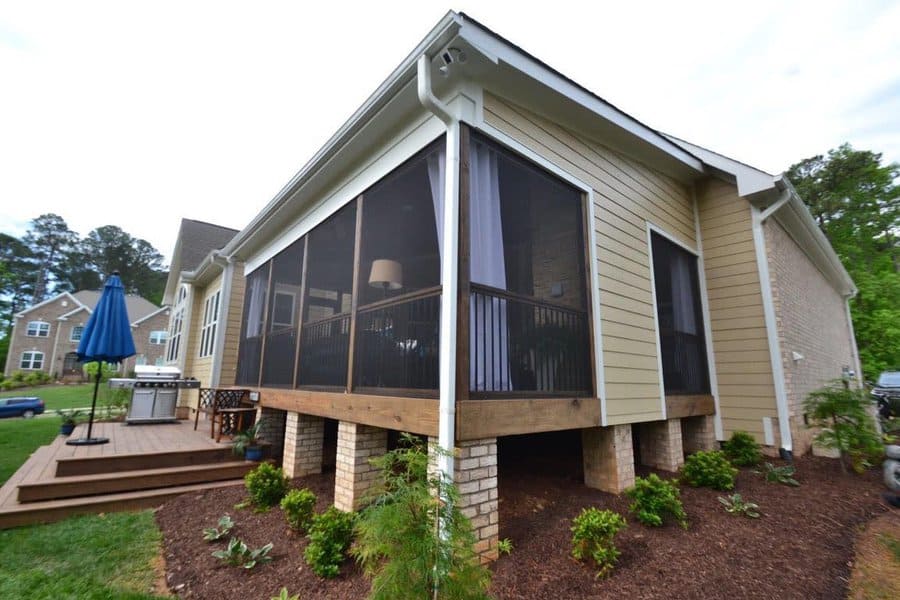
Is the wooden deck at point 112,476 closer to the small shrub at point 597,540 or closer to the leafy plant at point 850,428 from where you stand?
the small shrub at point 597,540

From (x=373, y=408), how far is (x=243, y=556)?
1534 mm

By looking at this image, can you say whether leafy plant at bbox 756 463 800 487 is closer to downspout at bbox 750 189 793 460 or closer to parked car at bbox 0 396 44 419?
downspout at bbox 750 189 793 460

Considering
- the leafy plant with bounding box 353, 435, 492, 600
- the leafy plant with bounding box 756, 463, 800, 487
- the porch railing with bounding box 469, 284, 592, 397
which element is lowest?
the leafy plant with bounding box 756, 463, 800, 487

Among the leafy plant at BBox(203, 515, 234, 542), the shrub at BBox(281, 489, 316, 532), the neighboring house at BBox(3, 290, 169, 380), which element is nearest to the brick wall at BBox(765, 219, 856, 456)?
the shrub at BBox(281, 489, 316, 532)

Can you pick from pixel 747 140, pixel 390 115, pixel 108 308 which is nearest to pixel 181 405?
pixel 108 308

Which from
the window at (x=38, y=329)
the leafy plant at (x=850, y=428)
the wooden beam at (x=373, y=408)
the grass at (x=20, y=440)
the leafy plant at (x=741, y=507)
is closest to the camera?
the wooden beam at (x=373, y=408)

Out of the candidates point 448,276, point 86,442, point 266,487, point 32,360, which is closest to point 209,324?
point 86,442

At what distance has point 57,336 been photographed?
1212 inches

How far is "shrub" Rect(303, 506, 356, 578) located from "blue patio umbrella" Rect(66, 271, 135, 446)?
486 centimetres

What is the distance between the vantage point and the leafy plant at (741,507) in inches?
149

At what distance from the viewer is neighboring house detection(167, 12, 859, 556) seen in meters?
3.36

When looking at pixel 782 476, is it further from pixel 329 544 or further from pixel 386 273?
pixel 386 273

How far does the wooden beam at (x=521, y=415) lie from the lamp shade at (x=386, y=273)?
8.27 feet

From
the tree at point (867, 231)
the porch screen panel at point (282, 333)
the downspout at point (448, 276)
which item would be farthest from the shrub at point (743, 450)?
the tree at point (867, 231)
